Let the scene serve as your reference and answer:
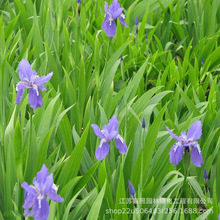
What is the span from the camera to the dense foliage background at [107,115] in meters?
1.56

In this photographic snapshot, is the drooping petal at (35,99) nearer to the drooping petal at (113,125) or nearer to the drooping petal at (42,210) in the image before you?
the drooping petal at (113,125)

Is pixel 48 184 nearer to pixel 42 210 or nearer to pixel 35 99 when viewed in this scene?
pixel 42 210

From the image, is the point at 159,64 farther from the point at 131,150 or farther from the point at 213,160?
the point at 131,150

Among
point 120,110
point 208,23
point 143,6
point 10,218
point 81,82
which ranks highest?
point 143,6

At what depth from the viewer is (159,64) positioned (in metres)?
2.76

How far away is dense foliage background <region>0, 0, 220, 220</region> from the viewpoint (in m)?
1.56

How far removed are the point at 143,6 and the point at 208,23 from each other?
0.53 m

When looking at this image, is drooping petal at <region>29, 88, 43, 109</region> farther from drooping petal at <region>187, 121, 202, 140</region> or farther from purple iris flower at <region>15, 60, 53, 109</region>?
drooping petal at <region>187, 121, 202, 140</region>

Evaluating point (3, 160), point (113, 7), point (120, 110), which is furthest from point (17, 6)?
point (3, 160)

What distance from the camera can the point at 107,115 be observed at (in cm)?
206

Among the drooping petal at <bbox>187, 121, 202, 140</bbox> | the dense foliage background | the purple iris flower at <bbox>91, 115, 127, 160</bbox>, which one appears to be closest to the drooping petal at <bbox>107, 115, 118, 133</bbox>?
the purple iris flower at <bbox>91, 115, 127, 160</bbox>

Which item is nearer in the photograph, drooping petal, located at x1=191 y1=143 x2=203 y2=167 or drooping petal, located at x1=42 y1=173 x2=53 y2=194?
drooping petal, located at x1=42 y1=173 x2=53 y2=194

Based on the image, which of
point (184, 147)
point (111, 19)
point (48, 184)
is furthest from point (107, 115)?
point (48, 184)

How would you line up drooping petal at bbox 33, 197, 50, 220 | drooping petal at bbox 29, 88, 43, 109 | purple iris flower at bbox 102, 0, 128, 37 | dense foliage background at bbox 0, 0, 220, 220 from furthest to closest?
purple iris flower at bbox 102, 0, 128, 37, dense foliage background at bbox 0, 0, 220, 220, drooping petal at bbox 29, 88, 43, 109, drooping petal at bbox 33, 197, 50, 220
